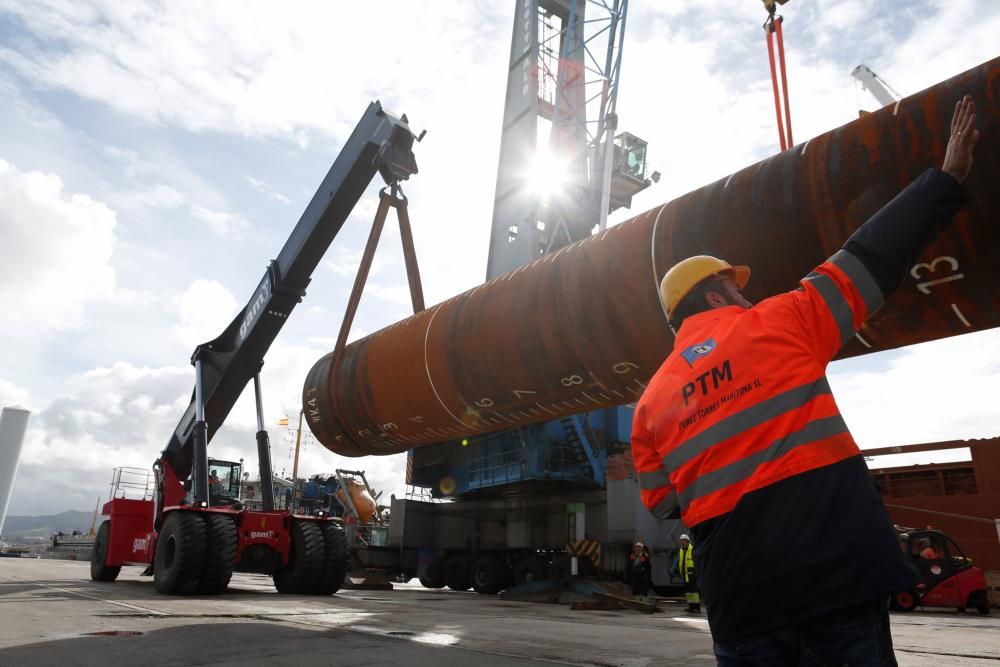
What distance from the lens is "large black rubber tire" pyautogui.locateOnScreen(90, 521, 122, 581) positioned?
1119 centimetres

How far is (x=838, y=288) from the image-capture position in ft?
5.82

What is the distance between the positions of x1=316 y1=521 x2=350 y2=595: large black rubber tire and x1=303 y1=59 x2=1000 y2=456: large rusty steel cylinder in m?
2.63

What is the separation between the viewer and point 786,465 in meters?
1.57

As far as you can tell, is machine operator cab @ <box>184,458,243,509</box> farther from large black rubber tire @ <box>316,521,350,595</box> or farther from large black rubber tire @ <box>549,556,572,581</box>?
large black rubber tire @ <box>549,556,572,581</box>

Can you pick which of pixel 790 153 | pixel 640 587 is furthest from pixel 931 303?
pixel 640 587

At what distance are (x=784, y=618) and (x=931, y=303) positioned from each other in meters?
3.53

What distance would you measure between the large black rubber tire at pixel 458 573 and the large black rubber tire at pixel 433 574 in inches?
6.6

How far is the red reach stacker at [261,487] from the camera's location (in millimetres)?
8773

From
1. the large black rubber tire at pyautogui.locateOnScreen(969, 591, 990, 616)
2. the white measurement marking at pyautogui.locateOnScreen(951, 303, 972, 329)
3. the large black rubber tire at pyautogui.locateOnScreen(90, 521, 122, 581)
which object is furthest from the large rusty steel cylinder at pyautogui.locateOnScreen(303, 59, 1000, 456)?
the large black rubber tire at pyautogui.locateOnScreen(969, 591, 990, 616)

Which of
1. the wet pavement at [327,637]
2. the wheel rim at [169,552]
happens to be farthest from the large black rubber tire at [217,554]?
the wet pavement at [327,637]

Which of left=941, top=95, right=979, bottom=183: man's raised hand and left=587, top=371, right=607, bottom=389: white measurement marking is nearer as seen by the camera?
left=941, top=95, right=979, bottom=183: man's raised hand

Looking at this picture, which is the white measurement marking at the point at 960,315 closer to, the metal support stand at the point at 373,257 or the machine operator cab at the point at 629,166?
the metal support stand at the point at 373,257

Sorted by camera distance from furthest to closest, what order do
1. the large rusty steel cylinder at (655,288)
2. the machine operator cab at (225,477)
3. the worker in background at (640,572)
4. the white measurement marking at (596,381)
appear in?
the worker in background at (640,572)
the machine operator cab at (225,477)
the white measurement marking at (596,381)
the large rusty steel cylinder at (655,288)

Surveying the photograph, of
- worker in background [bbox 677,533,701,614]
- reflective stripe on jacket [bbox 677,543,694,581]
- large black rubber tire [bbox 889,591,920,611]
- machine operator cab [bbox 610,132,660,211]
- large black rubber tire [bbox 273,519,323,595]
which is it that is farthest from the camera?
machine operator cab [bbox 610,132,660,211]
